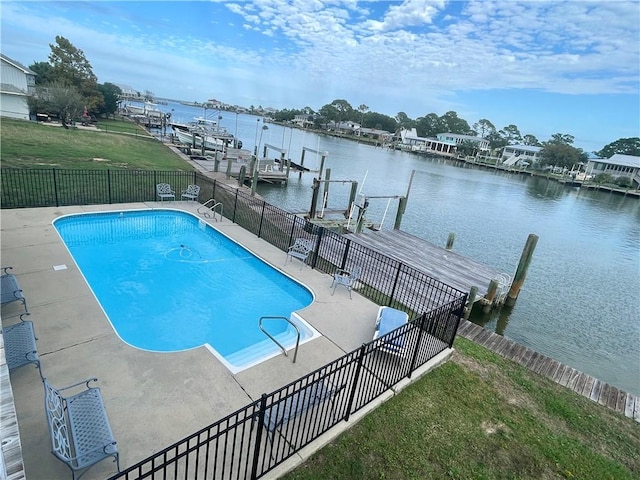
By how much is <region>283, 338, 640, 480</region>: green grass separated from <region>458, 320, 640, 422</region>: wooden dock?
0.51 meters

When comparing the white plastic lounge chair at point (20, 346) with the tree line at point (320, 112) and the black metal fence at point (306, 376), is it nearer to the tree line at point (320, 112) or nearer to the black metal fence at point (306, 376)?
the black metal fence at point (306, 376)

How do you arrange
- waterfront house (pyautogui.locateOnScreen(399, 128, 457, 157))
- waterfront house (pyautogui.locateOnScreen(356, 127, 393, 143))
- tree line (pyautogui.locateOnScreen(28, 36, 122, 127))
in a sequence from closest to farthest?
1. tree line (pyautogui.locateOnScreen(28, 36, 122, 127))
2. waterfront house (pyautogui.locateOnScreen(399, 128, 457, 157))
3. waterfront house (pyautogui.locateOnScreen(356, 127, 393, 143))

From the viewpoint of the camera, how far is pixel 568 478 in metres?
5.14

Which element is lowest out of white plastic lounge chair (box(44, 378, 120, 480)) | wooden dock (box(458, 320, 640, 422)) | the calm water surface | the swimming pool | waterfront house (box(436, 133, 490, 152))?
the calm water surface

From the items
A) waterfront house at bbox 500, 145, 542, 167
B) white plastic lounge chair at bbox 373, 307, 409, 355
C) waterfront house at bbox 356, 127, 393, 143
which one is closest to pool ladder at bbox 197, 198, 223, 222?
white plastic lounge chair at bbox 373, 307, 409, 355

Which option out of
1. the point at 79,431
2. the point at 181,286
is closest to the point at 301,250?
the point at 181,286

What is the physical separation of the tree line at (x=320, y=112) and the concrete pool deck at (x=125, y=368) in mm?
39448

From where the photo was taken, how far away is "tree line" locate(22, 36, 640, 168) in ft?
130

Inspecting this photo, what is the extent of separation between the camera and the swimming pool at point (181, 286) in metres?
8.03

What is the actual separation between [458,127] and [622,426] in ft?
529

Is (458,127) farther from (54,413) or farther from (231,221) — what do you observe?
(54,413)

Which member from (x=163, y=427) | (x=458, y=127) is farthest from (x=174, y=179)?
(x=458, y=127)

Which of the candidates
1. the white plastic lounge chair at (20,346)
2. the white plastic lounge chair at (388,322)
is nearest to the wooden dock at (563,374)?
the white plastic lounge chair at (388,322)

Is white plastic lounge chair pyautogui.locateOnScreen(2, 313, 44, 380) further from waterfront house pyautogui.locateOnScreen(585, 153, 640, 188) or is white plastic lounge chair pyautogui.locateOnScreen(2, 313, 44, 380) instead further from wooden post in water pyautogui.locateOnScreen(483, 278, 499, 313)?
waterfront house pyautogui.locateOnScreen(585, 153, 640, 188)
